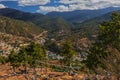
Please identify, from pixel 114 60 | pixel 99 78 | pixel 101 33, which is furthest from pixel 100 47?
pixel 114 60

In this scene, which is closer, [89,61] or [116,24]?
[116,24]

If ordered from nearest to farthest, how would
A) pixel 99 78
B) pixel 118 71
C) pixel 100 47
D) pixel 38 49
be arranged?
pixel 118 71
pixel 99 78
pixel 100 47
pixel 38 49

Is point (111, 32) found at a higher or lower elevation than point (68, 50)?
higher

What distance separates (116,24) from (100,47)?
387 cm

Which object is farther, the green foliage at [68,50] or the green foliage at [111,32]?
the green foliage at [68,50]

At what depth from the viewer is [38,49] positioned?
6319cm

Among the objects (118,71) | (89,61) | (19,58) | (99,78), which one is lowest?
(19,58)

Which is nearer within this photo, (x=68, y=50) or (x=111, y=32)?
(x=111, y=32)

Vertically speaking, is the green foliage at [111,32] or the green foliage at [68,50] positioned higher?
the green foliage at [111,32]

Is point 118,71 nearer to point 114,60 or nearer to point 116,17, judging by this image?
point 114,60

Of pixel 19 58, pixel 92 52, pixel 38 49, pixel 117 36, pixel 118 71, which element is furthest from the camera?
pixel 19 58

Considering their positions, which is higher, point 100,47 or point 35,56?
point 100,47

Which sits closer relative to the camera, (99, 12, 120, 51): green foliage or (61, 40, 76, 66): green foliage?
(99, 12, 120, 51): green foliage

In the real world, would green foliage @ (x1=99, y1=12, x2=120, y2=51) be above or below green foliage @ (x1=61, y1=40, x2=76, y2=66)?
above
